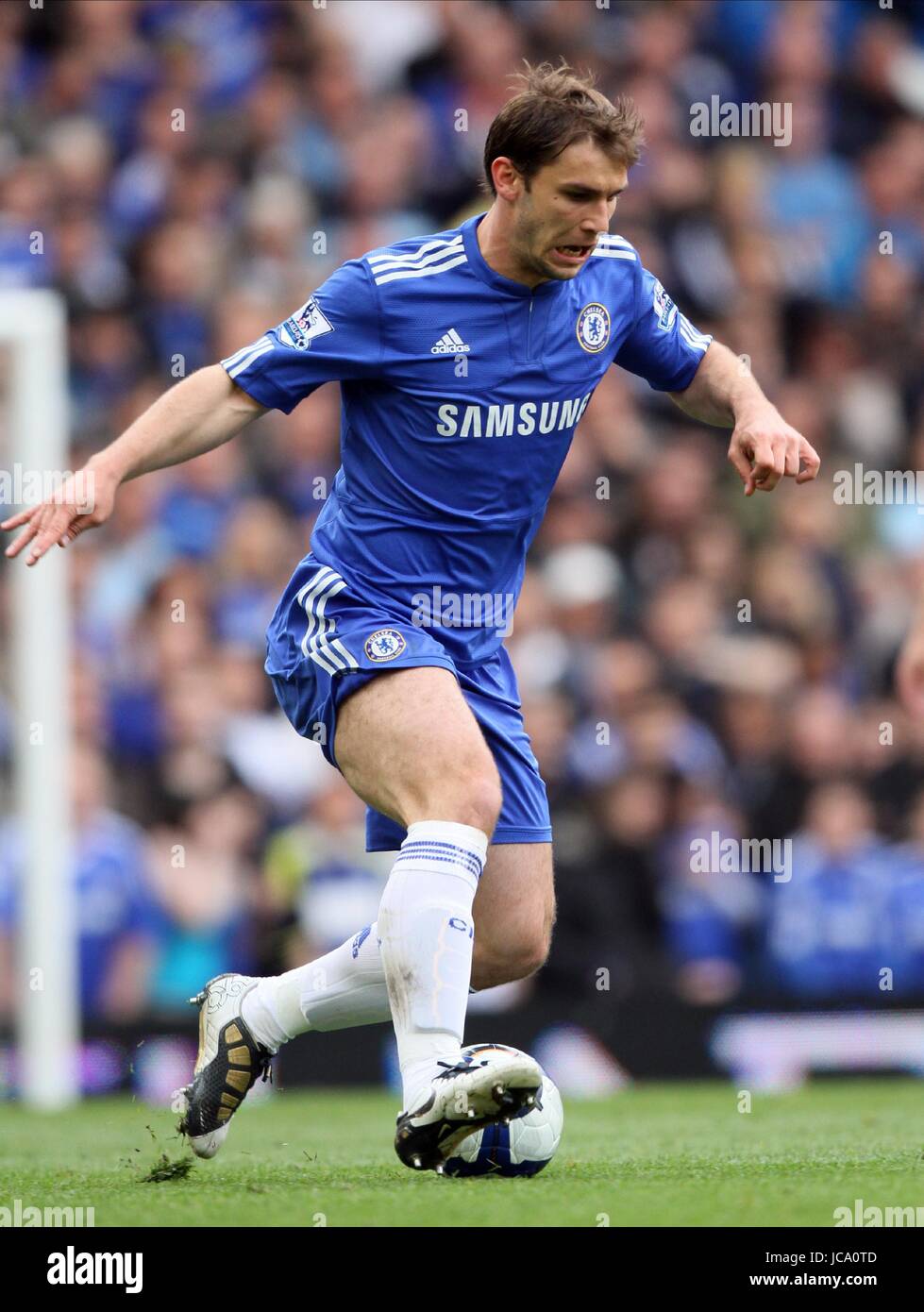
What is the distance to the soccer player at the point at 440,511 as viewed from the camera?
15.3 feet

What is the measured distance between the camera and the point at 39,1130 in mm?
7344

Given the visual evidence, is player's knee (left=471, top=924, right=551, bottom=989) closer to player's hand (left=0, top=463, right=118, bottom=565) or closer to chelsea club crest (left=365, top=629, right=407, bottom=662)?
chelsea club crest (left=365, top=629, right=407, bottom=662)

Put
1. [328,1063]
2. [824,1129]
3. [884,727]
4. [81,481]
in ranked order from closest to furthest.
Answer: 1. [81,481]
2. [824,1129]
3. [328,1063]
4. [884,727]

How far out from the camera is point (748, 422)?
5.10 meters

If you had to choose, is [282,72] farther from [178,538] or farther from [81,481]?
[81,481]

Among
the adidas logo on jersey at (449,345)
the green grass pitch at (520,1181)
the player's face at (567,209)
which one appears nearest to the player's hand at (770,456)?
the player's face at (567,209)

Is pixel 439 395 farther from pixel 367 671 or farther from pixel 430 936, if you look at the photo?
pixel 430 936

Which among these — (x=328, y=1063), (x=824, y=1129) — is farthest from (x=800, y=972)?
(x=824, y=1129)

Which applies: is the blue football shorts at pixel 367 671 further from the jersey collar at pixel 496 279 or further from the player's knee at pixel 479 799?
the jersey collar at pixel 496 279

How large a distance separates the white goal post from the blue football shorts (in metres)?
4.19

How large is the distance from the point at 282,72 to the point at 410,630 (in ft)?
28.5

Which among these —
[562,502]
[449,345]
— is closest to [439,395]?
[449,345]

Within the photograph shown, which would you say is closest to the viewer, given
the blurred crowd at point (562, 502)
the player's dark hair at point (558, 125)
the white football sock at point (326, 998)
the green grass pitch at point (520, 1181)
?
the green grass pitch at point (520, 1181)

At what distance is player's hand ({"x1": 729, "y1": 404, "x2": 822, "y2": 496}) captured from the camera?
4.84 meters
